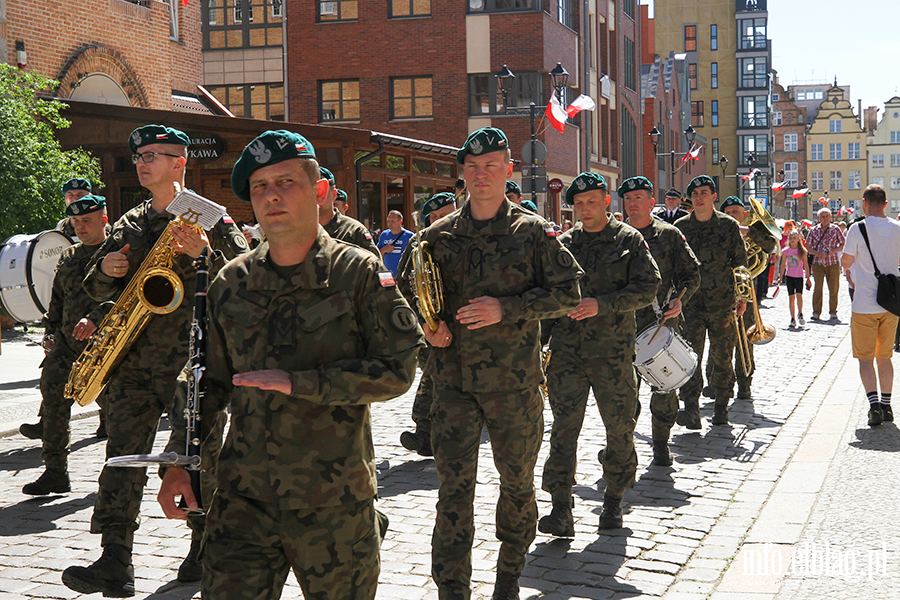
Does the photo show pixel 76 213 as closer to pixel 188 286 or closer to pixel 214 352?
pixel 188 286

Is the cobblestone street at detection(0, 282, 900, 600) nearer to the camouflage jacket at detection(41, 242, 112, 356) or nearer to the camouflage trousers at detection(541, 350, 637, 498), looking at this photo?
the camouflage trousers at detection(541, 350, 637, 498)

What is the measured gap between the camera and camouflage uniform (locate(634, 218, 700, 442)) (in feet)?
25.4

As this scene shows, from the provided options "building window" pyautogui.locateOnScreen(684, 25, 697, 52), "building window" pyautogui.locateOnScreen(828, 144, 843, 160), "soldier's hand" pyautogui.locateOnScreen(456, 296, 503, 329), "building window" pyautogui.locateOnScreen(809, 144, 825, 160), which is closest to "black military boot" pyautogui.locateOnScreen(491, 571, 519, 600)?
"soldier's hand" pyautogui.locateOnScreen(456, 296, 503, 329)

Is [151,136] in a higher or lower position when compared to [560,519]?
higher

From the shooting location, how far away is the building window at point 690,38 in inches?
3605

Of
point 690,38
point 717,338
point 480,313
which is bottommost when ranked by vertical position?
point 717,338

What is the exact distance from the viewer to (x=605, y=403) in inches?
238

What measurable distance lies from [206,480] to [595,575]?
6.81 ft

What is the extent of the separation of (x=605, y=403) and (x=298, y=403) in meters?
3.26

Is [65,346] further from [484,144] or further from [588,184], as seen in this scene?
[484,144]

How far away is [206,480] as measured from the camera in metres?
4.49

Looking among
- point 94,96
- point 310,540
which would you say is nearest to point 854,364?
point 310,540

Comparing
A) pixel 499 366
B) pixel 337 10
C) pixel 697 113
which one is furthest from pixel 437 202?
pixel 697 113

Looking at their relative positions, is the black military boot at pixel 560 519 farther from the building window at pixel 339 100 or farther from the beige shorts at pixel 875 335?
the building window at pixel 339 100
